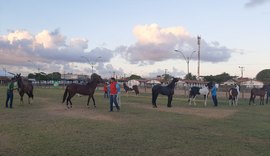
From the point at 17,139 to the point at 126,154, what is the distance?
3.48 m

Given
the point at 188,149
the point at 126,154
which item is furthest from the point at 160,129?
the point at 126,154

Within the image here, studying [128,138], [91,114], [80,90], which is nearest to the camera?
[128,138]

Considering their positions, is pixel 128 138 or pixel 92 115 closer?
pixel 128 138

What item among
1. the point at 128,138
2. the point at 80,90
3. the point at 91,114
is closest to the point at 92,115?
the point at 91,114

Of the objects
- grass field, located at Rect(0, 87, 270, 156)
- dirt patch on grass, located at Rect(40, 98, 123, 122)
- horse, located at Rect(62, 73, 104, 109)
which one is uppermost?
→ horse, located at Rect(62, 73, 104, 109)

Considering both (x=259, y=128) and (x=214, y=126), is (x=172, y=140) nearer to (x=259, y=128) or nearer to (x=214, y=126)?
(x=214, y=126)

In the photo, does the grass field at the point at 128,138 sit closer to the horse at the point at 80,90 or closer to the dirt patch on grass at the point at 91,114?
the dirt patch on grass at the point at 91,114

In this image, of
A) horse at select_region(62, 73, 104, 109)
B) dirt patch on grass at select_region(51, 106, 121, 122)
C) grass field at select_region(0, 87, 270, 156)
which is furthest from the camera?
horse at select_region(62, 73, 104, 109)

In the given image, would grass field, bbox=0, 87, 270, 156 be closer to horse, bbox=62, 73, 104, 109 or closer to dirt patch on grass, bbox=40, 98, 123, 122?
dirt patch on grass, bbox=40, 98, 123, 122

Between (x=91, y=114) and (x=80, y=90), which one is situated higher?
(x=80, y=90)

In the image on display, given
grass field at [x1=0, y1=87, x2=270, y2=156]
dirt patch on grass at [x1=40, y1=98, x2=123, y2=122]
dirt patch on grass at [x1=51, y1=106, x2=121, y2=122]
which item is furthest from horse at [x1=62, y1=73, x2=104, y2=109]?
grass field at [x1=0, y1=87, x2=270, y2=156]

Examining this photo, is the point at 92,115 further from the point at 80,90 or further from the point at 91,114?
the point at 80,90

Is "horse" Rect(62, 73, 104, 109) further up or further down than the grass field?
further up

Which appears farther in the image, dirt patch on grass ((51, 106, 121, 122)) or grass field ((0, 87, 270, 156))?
dirt patch on grass ((51, 106, 121, 122))
